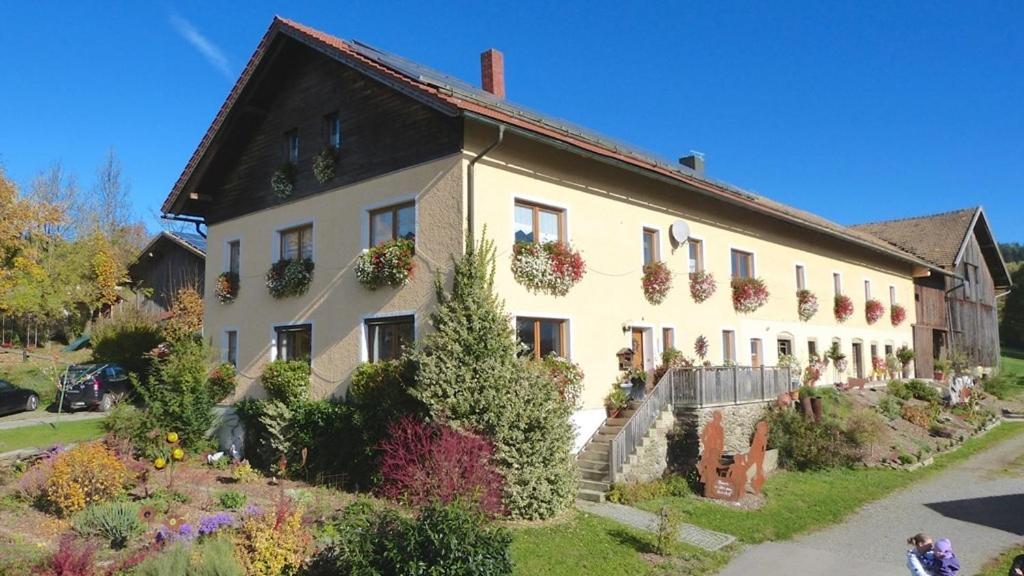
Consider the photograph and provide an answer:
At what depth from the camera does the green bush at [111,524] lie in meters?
9.37

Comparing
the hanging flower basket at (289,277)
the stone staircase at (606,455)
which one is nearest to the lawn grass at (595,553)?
A: the stone staircase at (606,455)

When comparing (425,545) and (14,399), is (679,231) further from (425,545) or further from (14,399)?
(14,399)

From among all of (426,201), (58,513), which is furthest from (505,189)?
(58,513)

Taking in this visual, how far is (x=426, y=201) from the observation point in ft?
47.7

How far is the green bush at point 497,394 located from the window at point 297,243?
19.4 ft

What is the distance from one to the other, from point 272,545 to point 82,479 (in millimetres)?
5180

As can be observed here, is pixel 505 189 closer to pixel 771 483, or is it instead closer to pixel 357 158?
pixel 357 158

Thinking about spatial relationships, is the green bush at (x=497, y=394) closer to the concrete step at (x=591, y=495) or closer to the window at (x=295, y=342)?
the concrete step at (x=591, y=495)

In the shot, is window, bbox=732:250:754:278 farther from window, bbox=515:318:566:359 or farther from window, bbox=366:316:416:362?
window, bbox=366:316:416:362

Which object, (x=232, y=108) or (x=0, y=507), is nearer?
(x=0, y=507)

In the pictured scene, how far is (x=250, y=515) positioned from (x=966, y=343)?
38.5 metres

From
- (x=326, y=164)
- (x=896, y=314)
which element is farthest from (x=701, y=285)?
(x=896, y=314)

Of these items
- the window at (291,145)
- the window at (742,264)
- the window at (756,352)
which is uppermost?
the window at (291,145)

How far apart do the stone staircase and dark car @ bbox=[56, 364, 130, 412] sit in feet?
49.9
